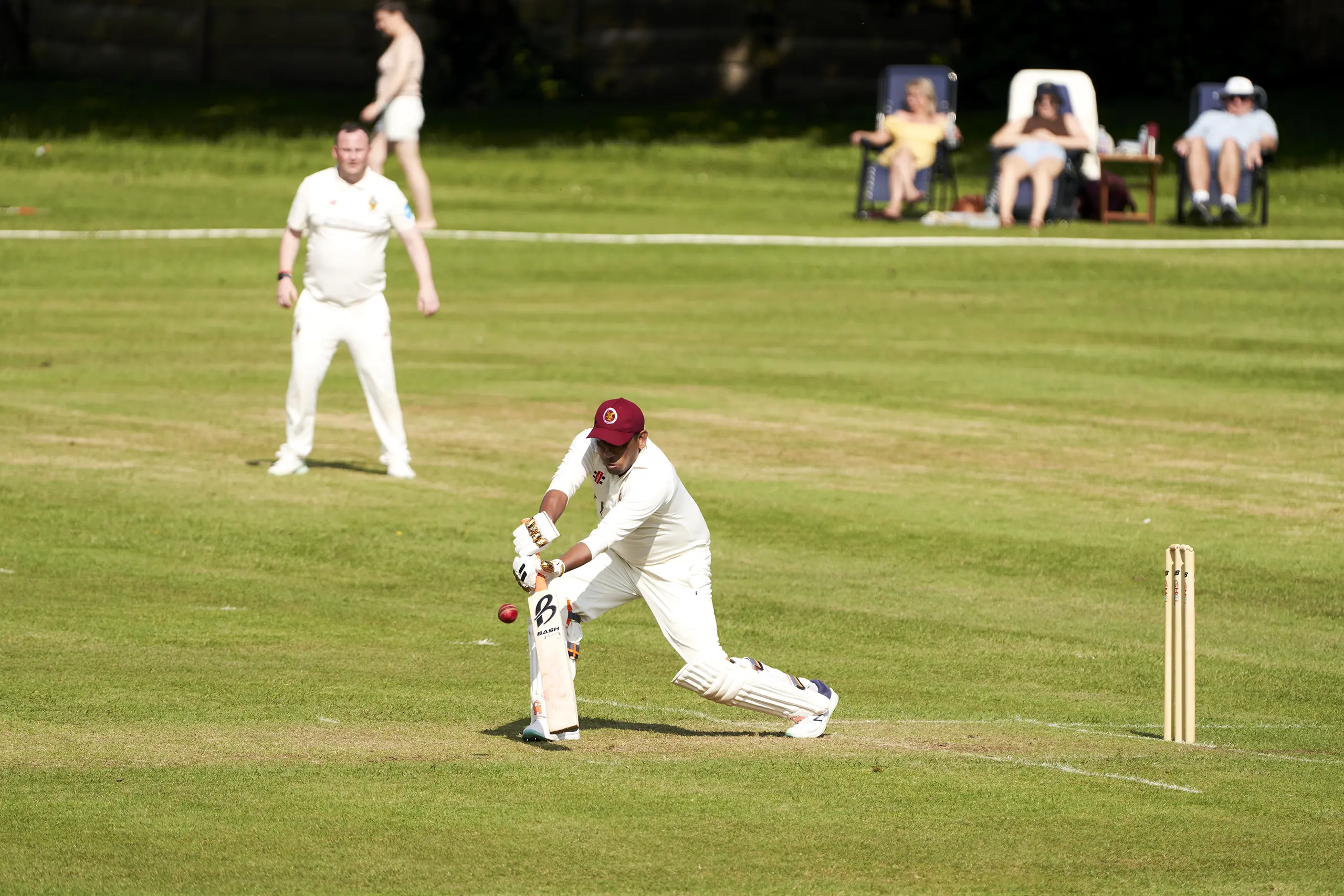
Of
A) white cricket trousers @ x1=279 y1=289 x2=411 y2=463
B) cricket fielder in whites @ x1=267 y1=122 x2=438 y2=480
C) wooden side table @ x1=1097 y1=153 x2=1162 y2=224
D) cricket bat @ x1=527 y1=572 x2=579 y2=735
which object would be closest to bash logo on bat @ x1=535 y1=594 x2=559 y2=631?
cricket bat @ x1=527 y1=572 x2=579 y2=735

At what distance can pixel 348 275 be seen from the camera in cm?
1538

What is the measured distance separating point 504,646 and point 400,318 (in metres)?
12.3

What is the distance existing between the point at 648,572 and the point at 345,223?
6.90 metres

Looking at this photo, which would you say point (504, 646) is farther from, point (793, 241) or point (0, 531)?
point (793, 241)

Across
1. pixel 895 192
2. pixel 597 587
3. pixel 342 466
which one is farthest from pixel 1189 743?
pixel 895 192

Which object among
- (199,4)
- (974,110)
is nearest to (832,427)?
(974,110)

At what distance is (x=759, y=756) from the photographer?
8.98 meters

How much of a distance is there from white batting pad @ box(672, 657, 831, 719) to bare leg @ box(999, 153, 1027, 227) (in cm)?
1929

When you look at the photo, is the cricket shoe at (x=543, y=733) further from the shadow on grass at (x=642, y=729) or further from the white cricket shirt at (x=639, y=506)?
the white cricket shirt at (x=639, y=506)

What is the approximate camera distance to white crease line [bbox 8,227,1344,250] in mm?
26609

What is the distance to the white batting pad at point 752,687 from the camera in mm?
9086

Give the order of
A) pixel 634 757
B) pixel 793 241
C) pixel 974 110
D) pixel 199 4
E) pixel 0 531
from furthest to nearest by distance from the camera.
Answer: pixel 199 4 → pixel 974 110 → pixel 793 241 → pixel 0 531 → pixel 634 757

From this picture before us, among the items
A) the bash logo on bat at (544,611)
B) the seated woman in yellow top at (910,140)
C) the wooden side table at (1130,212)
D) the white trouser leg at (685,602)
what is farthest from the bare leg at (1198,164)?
the bash logo on bat at (544,611)

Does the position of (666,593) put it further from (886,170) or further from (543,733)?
(886,170)
